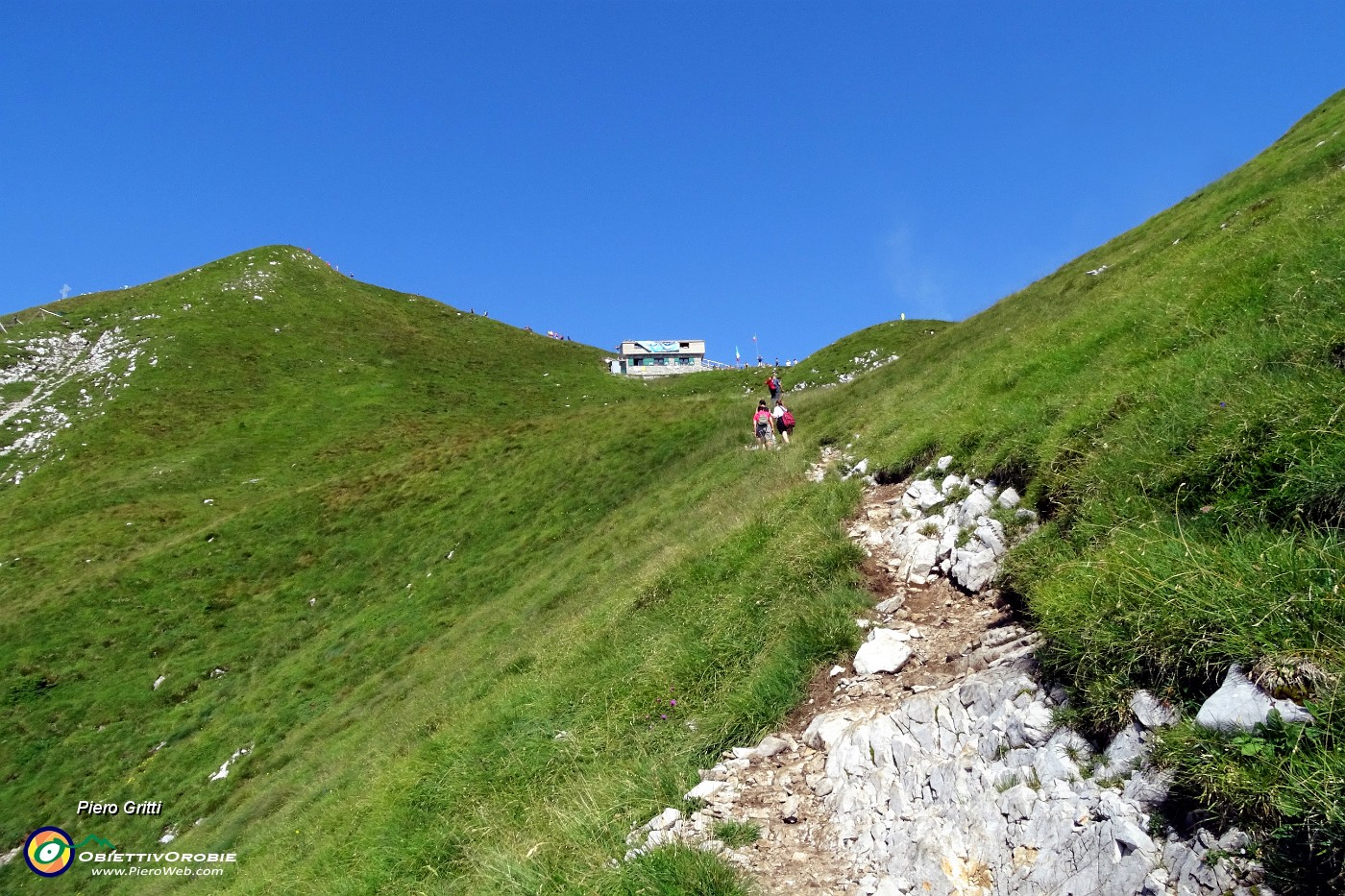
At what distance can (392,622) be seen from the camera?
2961 cm

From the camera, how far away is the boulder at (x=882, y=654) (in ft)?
25.4

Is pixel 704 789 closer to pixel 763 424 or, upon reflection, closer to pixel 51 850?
pixel 763 424

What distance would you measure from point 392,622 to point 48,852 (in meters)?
12.6

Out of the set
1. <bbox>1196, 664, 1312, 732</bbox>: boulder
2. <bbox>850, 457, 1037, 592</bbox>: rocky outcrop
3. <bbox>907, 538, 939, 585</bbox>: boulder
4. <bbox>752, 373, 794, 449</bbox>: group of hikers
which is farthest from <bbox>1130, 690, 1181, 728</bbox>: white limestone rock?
<bbox>752, 373, 794, 449</bbox>: group of hikers

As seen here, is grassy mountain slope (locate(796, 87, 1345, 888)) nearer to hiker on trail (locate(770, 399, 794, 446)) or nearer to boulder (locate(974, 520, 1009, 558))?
boulder (locate(974, 520, 1009, 558))

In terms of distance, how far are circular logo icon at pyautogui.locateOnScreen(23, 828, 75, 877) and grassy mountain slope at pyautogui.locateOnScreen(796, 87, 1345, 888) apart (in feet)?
96.8

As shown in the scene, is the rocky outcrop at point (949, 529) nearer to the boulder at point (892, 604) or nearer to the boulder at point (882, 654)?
the boulder at point (892, 604)

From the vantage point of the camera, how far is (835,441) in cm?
2103

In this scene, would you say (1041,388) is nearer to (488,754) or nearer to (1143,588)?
(1143,588)
